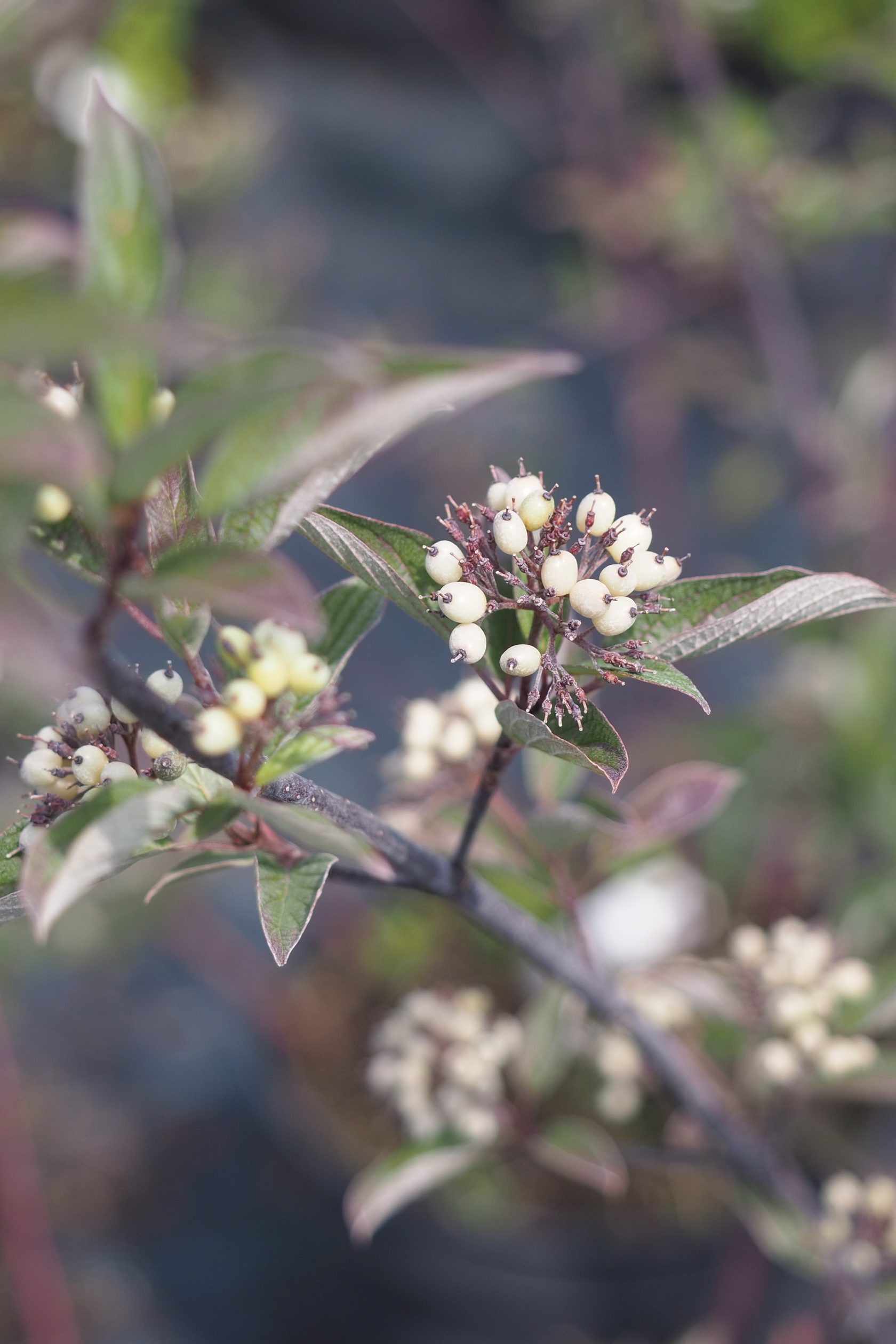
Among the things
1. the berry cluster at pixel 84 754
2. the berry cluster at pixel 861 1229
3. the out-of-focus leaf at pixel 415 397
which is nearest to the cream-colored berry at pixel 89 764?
the berry cluster at pixel 84 754

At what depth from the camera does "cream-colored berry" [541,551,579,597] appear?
0.27 m

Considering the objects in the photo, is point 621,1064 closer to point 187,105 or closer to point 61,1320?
point 61,1320

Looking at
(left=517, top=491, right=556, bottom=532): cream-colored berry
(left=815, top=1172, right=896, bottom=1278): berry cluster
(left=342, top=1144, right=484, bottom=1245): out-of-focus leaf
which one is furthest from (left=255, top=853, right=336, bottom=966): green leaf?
(left=815, top=1172, right=896, bottom=1278): berry cluster

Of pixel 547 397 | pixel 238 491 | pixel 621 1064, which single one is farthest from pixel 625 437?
pixel 238 491

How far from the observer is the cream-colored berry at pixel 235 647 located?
0.26m

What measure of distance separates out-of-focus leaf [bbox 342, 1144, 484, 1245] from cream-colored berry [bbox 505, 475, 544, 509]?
359 mm

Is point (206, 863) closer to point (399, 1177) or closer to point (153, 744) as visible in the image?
point (153, 744)

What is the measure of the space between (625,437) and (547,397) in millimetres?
156

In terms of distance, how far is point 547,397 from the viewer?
A: 166cm

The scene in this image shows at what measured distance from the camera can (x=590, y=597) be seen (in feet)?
0.90

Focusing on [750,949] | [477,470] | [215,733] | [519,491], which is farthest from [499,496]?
[477,470]

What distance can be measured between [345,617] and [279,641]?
67 millimetres

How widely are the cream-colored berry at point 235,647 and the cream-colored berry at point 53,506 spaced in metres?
0.05

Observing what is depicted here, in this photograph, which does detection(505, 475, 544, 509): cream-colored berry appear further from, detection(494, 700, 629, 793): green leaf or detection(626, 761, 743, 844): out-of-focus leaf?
detection(626, 761, 743, 844): out-of-focus leaf
